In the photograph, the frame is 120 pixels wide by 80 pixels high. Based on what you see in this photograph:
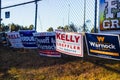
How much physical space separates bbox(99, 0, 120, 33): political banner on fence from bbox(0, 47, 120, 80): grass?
46.3 inches

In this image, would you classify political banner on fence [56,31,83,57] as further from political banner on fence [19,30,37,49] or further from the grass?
political banner on fence [19,30,37,49]

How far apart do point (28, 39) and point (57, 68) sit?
4201 mm

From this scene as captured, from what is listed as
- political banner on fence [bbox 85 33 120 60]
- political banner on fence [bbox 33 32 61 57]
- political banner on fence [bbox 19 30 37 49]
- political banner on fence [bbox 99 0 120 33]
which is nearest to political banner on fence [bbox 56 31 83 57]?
political banner on fence [bbox 85 33 120 60]

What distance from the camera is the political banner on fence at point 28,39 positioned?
1781 cm

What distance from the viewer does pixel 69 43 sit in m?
14.6

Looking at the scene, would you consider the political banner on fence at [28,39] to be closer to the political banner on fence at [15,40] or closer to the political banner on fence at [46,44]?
the political banner on fence at [15,40]

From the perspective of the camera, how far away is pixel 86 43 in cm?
1396

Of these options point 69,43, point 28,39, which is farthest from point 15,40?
point 69,43

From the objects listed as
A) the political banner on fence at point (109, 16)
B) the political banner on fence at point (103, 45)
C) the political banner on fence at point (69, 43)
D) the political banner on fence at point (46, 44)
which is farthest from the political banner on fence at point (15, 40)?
the political banner on fence at point (109, 16)

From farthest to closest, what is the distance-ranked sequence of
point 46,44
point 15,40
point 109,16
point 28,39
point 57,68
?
point 15,40, point 28,39, point 46,44, point 57,68, point 109,16

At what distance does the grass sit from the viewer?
42.4 feet

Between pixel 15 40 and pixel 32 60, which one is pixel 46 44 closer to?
pixel 32 60

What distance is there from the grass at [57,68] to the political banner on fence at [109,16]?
3.86ft

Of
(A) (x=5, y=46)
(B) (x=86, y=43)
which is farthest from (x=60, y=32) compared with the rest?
(A) (x=5, y=46)
